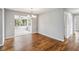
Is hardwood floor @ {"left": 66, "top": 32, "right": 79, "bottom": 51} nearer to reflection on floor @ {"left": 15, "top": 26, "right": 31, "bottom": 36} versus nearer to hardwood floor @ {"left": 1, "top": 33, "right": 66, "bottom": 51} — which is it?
hardwood floor @ {"left": 1, "top": 33, "right": 66, "bottom": 51}

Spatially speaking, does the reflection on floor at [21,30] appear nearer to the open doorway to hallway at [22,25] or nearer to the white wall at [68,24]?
the open doorway to hallway at [22,25]

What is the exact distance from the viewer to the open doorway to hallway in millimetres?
2018

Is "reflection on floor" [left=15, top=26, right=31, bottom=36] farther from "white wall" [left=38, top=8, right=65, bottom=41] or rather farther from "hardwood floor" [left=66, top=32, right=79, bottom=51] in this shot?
"hardwood floor" [left=66, top=32, right=79, bottom=51]

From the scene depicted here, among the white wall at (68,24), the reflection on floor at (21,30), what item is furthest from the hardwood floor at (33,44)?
the white wall at (68,24)

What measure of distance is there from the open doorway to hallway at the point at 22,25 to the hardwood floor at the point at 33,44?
0.43 feet

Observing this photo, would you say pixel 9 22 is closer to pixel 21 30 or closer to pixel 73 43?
pixel 21 30

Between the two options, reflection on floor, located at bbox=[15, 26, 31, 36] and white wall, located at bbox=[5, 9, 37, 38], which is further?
reflection on floor, located at bbox=[15, 26, 31, 36]

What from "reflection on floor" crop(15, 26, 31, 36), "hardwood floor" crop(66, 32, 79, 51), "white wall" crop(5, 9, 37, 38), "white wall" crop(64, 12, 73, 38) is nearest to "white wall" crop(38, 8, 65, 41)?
"white wall" crop(64, 12, 73, 38)

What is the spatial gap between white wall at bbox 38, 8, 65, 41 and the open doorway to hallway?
286 millimetres

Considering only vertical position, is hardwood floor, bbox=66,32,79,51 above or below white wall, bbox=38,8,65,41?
below

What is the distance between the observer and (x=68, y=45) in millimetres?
2043

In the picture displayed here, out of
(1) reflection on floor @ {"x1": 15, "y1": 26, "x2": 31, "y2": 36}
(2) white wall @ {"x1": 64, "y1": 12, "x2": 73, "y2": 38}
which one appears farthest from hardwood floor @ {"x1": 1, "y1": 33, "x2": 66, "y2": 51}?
(2) white wall @ {"x1": 64, "y1": 12, "x2": 73, "y2": 38}
